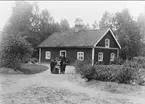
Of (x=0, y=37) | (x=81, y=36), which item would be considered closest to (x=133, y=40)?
(x=81, y=36)

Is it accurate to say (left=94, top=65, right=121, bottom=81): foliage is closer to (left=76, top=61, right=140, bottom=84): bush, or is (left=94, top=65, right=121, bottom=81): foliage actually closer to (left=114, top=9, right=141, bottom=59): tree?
(left=76, top=61, right=140, bottom=84): bush

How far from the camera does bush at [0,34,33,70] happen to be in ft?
55.7

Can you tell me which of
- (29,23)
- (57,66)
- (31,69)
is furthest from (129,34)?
(57,66)

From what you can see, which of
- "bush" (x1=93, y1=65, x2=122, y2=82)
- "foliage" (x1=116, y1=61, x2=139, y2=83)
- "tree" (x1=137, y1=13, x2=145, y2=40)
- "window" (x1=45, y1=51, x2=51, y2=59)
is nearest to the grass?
"bush" (x1=93, y1=65, x2=122, y2=82)

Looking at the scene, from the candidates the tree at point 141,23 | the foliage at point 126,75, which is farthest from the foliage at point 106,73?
the tree at point 141,23

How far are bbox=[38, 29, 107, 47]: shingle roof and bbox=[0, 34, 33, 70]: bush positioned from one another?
9807mm

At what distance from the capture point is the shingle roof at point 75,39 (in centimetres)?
2577

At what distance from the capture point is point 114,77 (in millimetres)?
10953

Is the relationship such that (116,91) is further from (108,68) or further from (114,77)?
(108,68)

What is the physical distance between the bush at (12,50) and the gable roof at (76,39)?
9.81m

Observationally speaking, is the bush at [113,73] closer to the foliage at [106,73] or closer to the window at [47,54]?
the foliage at [106,73]

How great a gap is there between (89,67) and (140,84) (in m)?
3.11

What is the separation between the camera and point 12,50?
674 inches

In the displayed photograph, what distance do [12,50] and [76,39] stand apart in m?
12.3
